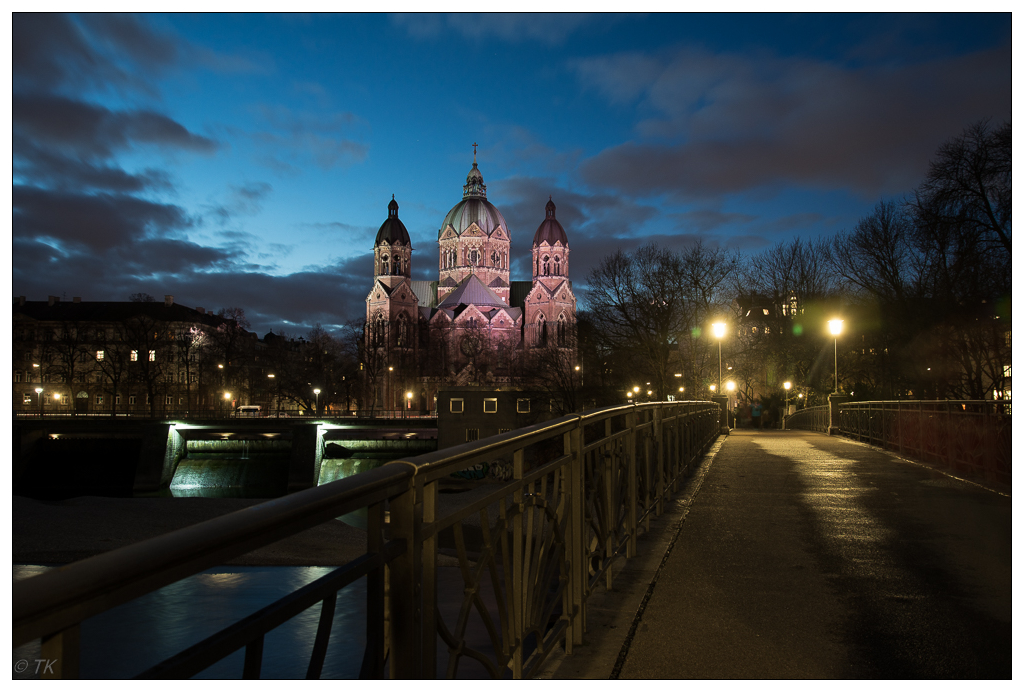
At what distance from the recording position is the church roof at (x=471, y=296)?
99312 mm

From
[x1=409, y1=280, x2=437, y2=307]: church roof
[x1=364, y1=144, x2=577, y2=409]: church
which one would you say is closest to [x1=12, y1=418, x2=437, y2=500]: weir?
[x1=364, y1=144, x2=577, y2=409]: church

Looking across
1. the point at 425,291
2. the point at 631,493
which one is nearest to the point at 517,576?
the point at 631,493

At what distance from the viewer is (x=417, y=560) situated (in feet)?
7.07

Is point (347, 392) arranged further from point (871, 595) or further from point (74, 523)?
point (871, 595)

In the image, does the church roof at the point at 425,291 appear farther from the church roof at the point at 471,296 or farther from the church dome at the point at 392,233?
the church roof at the point at 471,296

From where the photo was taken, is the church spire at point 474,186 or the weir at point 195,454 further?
the church spire at point 474,186

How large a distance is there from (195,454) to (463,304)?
170ft

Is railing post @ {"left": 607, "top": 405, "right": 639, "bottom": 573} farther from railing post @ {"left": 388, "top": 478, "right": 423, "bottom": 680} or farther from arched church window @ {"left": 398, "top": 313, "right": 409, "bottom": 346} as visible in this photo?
arched church window @ {"left": 398, "top": 313, "right": 409, "bottom": 346}

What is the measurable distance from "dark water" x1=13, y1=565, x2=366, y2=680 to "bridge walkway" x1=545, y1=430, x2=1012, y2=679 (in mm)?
1669

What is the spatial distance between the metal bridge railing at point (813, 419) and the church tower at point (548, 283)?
58969 mm

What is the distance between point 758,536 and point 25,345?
8164 centimetres

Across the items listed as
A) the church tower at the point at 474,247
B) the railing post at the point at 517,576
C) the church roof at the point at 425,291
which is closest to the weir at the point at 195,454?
the railing post at the point at 517,576

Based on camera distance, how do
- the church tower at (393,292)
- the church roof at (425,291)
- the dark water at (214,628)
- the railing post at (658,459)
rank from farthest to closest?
the church roof at (425,291) → the church tower at (393,292) → the railing post at (658,459) → the dark water at (214,628)

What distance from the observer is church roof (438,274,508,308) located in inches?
3910
